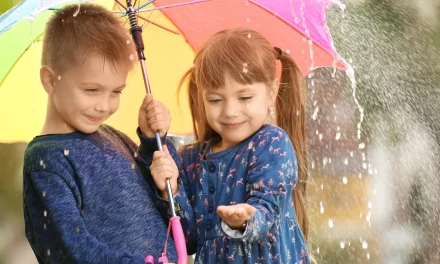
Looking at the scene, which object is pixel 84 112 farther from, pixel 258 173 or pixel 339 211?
pixel 339 211

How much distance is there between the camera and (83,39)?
353cm

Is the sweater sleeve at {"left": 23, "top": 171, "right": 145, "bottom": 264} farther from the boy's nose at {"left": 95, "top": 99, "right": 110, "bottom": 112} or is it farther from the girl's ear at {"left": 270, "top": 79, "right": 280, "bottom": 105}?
the girl's ear at {"left": 270, "top": 79, "right": 280, "bottom": 105}

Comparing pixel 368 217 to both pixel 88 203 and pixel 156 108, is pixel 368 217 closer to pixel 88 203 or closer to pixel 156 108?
pixel 156 108

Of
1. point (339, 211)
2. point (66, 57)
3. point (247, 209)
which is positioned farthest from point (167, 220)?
point (339, 211)

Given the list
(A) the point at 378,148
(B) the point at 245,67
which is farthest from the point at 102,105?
(A) the point at 378,148

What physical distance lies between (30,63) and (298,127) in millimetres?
1263

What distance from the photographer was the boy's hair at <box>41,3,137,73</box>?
3508 mm

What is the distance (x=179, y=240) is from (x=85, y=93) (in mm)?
663

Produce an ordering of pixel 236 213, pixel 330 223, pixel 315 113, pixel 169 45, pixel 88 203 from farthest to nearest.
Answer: pixel 315 113
pixel 330 223
pixel 169 45
pixel 88 203
pixel 236 213

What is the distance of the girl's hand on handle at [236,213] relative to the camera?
10.8ft

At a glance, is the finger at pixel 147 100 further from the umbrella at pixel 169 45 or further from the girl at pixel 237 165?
the umbrella at pixel 169 45

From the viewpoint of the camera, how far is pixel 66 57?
3.50 metres

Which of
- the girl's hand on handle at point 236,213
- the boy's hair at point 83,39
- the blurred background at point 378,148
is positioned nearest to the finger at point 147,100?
the boy's hair at point 83,39

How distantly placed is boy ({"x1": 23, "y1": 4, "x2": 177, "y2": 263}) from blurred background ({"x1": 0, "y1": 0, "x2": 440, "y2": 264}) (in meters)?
5.77
